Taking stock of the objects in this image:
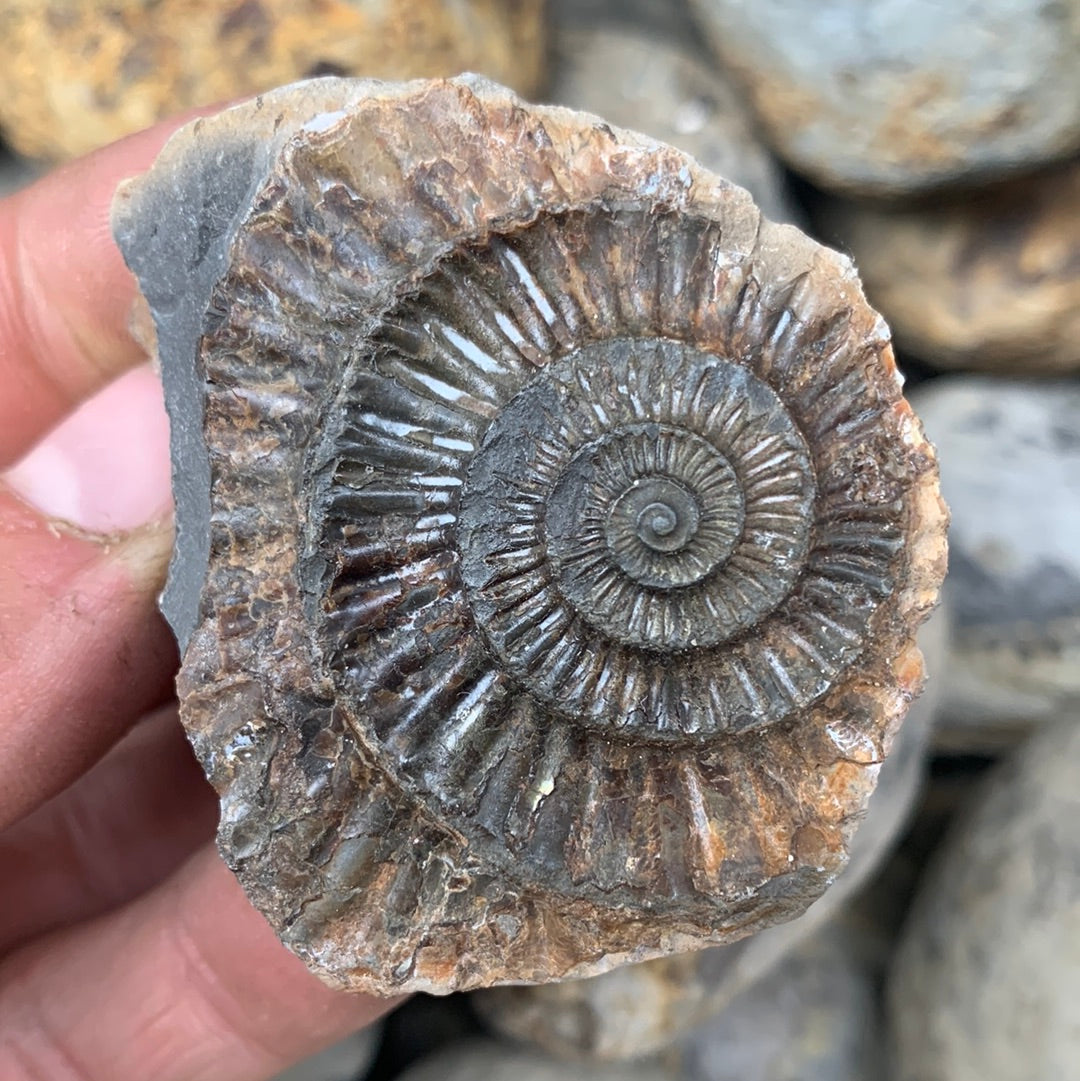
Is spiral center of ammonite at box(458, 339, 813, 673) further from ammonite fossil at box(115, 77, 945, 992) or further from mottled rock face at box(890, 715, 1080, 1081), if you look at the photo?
mottled rock face at box(890, 715, 1080, 1081)

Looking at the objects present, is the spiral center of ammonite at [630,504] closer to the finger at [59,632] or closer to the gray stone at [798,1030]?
the finger at [59,632]

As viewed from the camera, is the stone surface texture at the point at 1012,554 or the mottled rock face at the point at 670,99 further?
the mottled rock face at the point at 670,99

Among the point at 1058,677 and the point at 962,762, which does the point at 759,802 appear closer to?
the point at 1058,677

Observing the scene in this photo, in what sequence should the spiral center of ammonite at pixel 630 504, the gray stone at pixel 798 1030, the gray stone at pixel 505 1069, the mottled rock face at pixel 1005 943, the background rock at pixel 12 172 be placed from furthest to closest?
1. the background rock at pixel 12 172
2. the gray stone at pixel 798 1030
3. the gray stone at pixel 505 1069
4. the mottled rock face at pixel 1005 943
5. the spiral center of ammonite at pixel 630 504

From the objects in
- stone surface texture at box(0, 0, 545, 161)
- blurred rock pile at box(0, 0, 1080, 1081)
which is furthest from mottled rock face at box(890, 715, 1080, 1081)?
stone surface texture at box(0, 0, 545, 161)

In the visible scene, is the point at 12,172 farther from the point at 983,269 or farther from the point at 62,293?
the point at 983,269

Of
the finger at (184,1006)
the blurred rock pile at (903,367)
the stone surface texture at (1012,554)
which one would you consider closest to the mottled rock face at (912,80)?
the blurred rock pile at (903,367)

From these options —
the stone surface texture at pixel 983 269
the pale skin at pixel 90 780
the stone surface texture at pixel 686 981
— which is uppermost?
the pale skin at pixel 90 780
